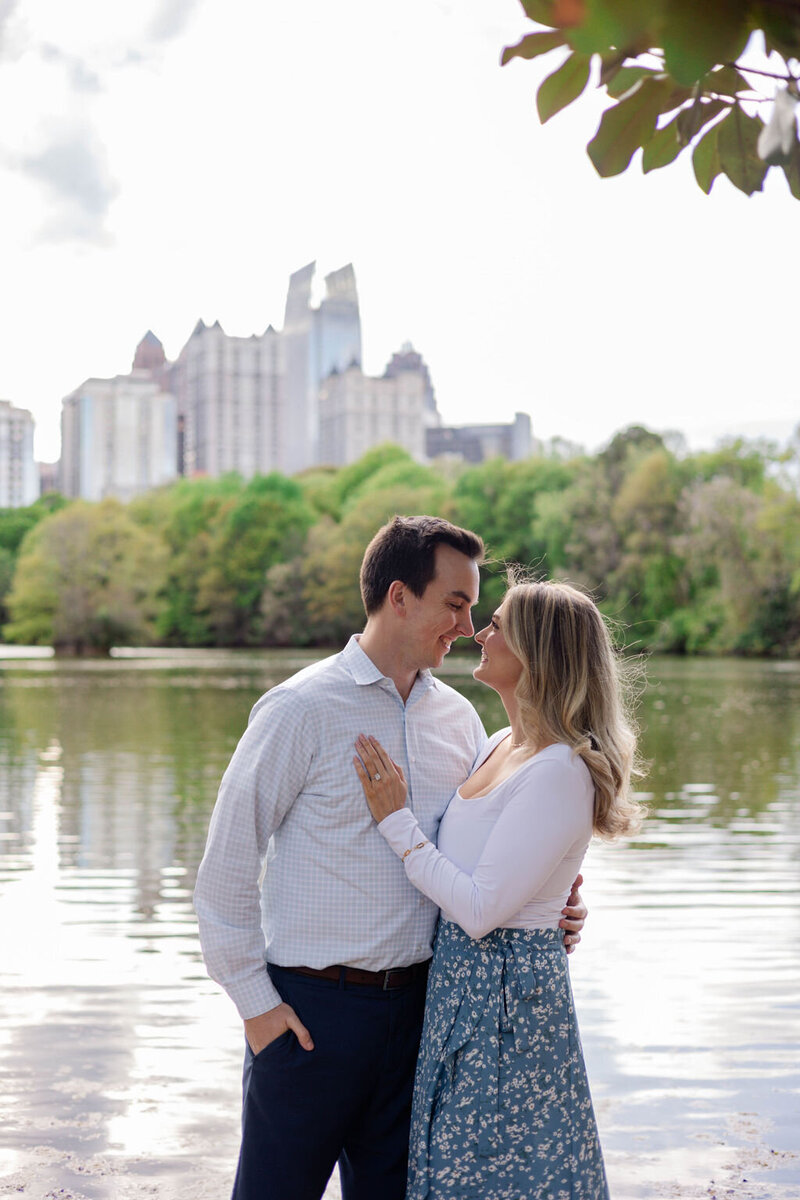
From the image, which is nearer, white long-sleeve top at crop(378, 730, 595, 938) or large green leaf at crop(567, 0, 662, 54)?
large green leaf at crop(567, 0, 662, 54)

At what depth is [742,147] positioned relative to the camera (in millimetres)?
1581

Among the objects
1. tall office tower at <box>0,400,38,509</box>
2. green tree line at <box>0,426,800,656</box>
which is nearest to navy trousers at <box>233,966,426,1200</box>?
green tree line at <box>0,426,800,656</box>

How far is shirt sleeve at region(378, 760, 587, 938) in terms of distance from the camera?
2.52 metres

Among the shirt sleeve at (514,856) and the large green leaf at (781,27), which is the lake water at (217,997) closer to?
the shirt sleeve at (514,856)

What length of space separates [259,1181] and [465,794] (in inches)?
33.3

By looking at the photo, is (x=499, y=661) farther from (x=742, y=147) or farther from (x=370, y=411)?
(x=370, y=411)

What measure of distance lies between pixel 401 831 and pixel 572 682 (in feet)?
1.44

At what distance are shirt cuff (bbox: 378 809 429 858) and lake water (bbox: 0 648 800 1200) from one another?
2.01m

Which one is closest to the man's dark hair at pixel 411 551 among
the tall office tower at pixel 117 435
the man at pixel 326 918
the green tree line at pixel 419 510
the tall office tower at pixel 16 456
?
the man at pixel 326 918

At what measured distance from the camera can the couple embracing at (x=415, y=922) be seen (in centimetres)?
256

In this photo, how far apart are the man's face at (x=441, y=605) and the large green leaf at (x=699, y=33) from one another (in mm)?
1601

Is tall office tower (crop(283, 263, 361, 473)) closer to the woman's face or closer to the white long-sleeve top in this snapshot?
the woman's face

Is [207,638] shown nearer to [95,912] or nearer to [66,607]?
[66,607]

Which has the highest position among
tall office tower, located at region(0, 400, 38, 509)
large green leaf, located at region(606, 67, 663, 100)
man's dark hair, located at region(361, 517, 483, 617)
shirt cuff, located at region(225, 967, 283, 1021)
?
tall office tower, located at region(0, 400, 38, 509)
